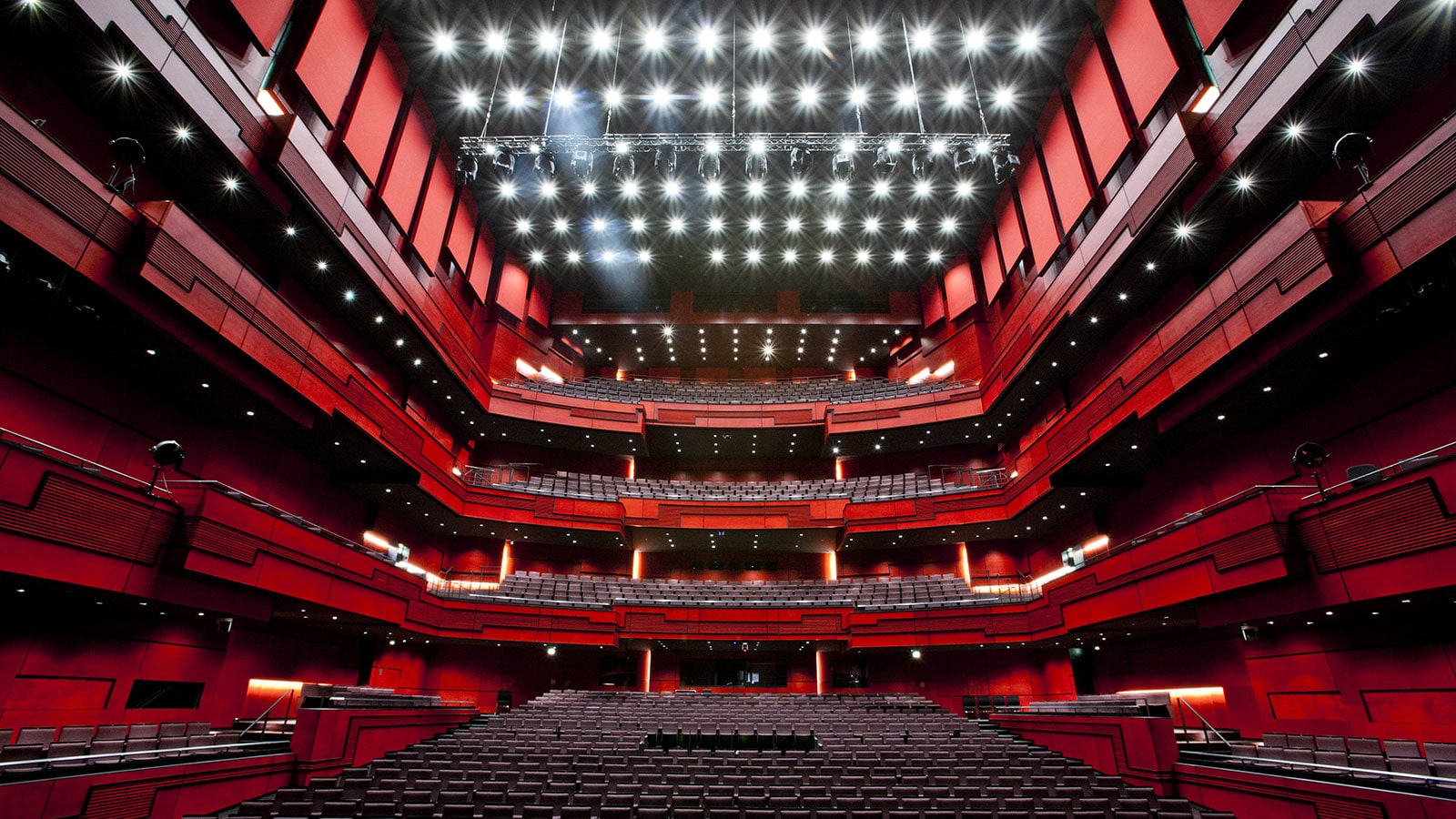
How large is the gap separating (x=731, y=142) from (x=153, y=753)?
1467cm

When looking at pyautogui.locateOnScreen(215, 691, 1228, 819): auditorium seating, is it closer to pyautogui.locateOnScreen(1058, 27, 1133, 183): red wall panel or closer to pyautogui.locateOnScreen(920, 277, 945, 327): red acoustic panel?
pyautogui.locateOnScreen(1058, 27, 1133, 183): red wall panel

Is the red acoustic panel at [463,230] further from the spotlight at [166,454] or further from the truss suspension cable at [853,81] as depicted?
the truss suspension cable at [853,81]

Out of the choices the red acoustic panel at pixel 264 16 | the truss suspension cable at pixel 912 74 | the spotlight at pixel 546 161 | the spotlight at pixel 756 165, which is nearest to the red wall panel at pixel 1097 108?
the truss suspension cable at pixel 912 74

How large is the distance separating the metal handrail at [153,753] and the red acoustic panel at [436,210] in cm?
1071

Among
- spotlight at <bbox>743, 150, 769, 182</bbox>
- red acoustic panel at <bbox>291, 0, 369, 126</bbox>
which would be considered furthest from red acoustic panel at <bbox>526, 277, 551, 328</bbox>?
red acoustic panel at <bbox>291, 0, 369, 126</bbox>

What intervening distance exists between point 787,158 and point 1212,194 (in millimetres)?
10254

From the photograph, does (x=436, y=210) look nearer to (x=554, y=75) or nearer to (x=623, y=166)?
(x=554, y=75)

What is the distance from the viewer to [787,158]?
17.2 metres

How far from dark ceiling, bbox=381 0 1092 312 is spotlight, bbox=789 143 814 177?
250 mm

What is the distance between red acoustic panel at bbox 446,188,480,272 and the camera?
1694 cm

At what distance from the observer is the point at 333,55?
38.2ft

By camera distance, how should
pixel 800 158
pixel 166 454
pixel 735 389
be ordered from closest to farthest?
1. pixel 166 454
2. pixel 800 158
3. pixel 735 389

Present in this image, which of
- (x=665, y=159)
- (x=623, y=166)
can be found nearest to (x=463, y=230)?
(x=623, y=166)

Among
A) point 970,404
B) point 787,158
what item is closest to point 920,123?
point 787,158
